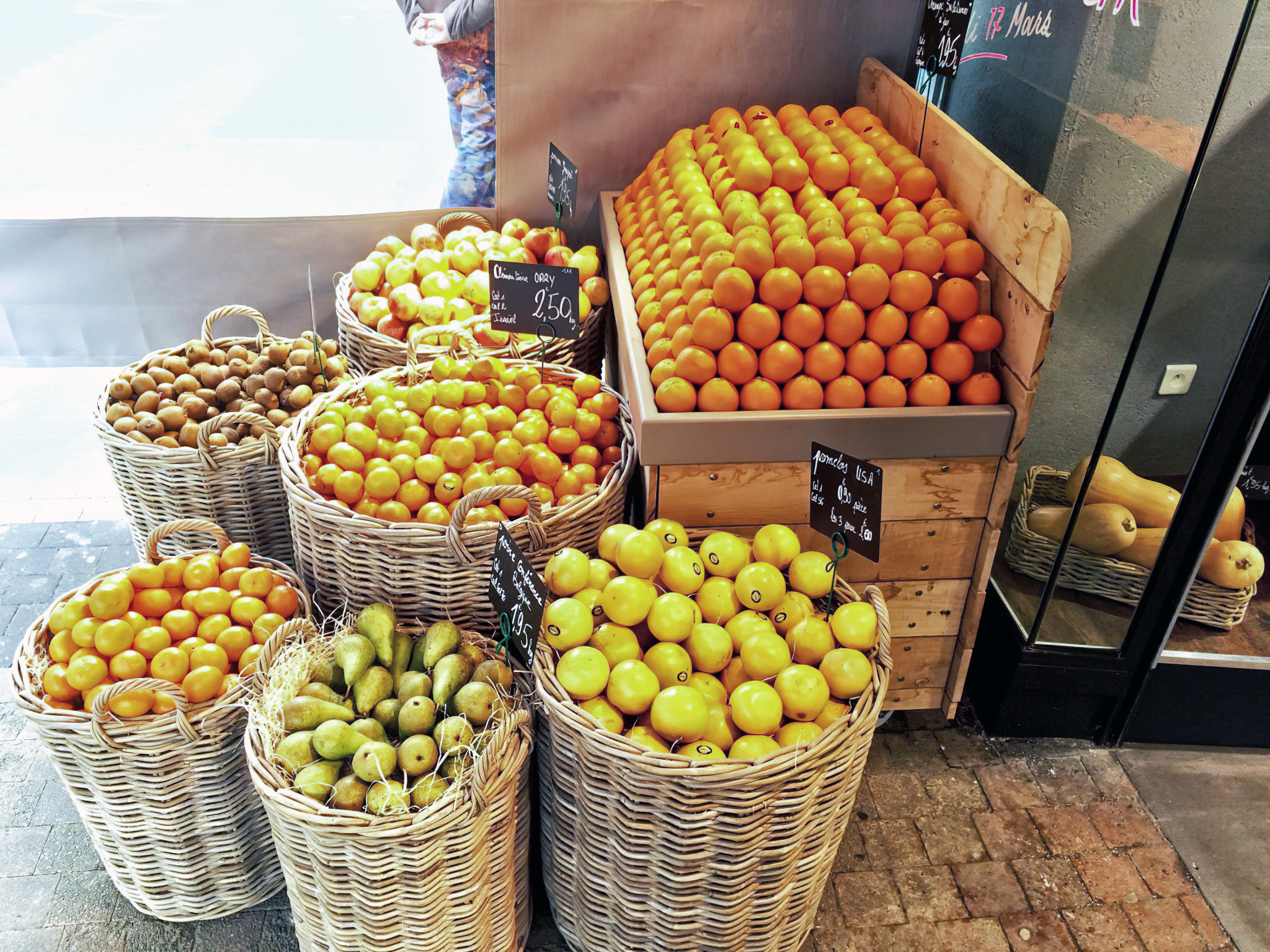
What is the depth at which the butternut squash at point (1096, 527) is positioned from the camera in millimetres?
2402

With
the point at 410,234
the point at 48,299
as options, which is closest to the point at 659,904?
the point at 410,234

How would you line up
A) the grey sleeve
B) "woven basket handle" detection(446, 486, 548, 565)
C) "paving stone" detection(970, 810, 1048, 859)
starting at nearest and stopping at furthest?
"woven basket handle" detection(446, 486, 548, 565) < "paving stone" detection(970, 810, 1048, 859) < the grey sleeve

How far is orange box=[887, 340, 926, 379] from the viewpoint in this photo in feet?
7.07

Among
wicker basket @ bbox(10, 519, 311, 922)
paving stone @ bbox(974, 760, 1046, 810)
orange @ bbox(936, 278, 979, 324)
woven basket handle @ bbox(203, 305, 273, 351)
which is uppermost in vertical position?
orange @ bbox(936, 278, 979, 324)

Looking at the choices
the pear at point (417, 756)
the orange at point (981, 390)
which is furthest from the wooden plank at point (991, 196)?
the pear at point (417, 756)

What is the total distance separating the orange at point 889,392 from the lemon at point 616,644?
0.83m

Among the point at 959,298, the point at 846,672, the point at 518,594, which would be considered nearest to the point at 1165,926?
the point at 846,672

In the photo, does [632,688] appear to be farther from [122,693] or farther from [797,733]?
[122,693]

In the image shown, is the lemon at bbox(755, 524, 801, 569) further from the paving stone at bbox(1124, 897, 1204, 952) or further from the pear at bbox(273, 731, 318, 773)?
the paving stone at bbox(1124, 897, 1204, 952)

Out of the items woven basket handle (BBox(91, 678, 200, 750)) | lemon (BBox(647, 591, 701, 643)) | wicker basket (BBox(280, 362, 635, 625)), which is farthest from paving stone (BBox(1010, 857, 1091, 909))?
woven basket handle (BBox(91, 678, 200, 750))

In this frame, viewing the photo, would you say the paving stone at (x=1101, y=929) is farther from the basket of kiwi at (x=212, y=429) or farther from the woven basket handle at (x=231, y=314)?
the woven basket handle at (x=231, y=314)

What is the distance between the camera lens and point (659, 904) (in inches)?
71.2

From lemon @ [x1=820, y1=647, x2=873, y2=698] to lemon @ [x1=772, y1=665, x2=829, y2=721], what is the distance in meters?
0.04

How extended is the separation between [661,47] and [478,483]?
1927 millimetres
